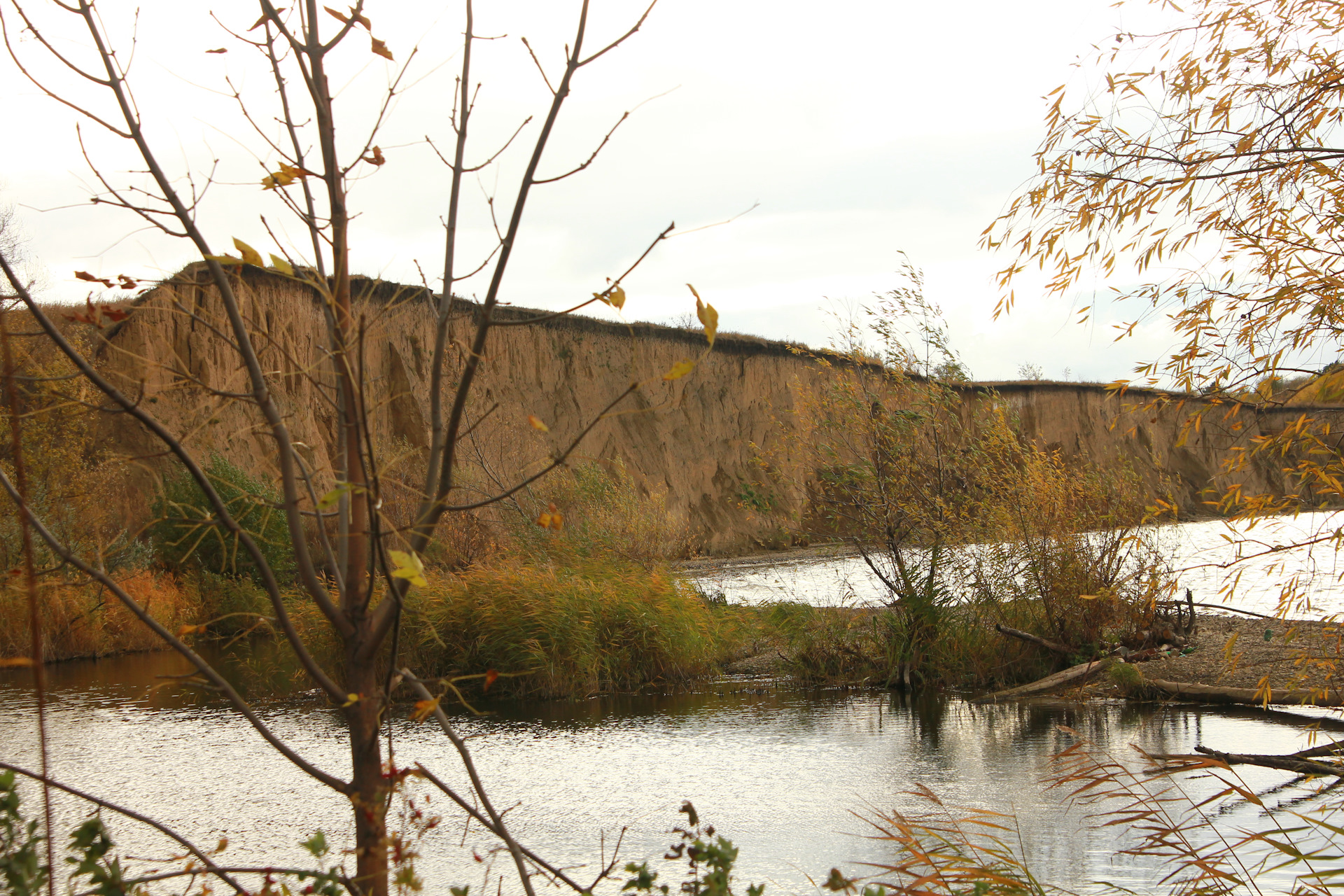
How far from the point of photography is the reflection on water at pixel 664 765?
18.9 feet

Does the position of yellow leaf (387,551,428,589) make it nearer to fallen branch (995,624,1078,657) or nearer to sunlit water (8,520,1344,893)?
sunlit water (8,520,1344,893)

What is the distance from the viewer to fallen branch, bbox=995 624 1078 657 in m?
9.74

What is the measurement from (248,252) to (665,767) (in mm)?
6514

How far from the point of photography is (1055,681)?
9.62 m

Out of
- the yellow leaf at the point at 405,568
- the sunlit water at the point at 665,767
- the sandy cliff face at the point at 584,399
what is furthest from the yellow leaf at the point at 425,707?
the sandy cliff face at the point at 584,399

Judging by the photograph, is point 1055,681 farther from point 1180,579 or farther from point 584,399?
point 584,399

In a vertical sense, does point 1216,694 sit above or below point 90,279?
below

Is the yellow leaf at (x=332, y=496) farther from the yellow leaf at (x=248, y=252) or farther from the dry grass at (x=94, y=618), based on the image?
the dry grass at (x=94, y=618)

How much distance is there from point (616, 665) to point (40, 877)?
9390 millimetres

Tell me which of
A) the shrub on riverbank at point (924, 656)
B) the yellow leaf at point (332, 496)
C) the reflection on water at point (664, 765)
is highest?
the yellow leaf at point (332, 496)

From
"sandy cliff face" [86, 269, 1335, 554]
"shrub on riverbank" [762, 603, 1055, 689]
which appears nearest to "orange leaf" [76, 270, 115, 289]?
"shrub on riverbank" [762, 603, 1055, 689]

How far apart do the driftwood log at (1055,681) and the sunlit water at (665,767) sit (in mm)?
356

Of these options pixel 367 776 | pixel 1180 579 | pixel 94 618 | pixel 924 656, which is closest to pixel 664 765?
pixel 924 656

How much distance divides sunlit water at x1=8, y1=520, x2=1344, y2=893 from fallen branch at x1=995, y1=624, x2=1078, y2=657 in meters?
0.74
